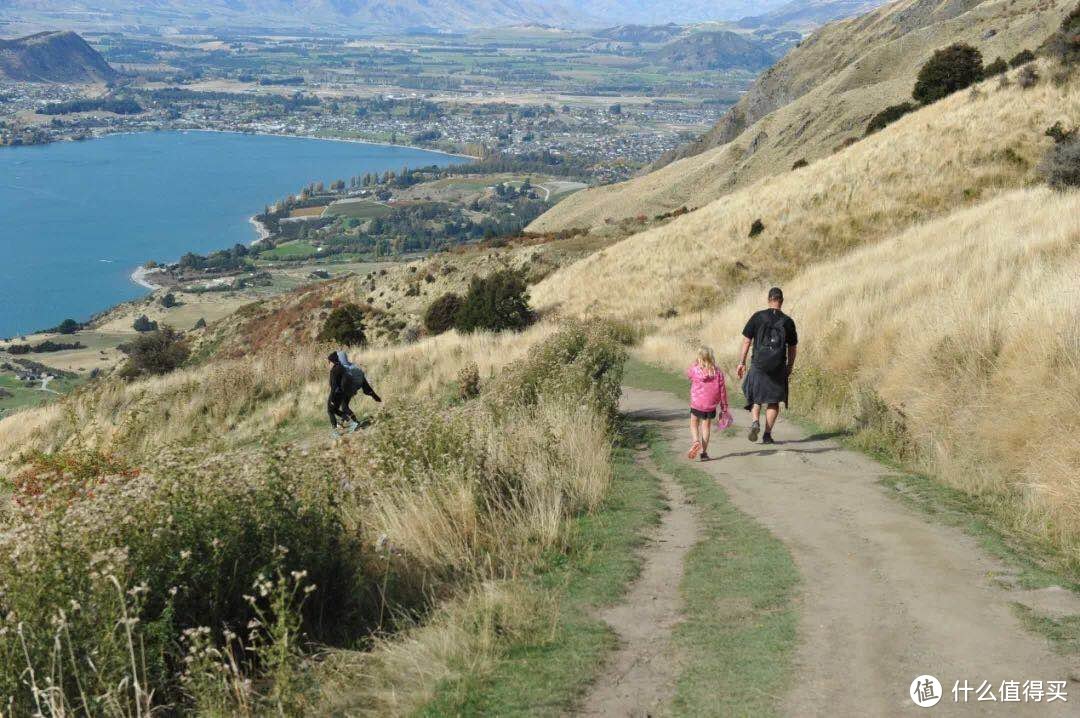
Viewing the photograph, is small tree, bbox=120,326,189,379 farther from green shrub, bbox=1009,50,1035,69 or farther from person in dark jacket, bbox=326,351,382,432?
green shrub, bbox=1009,50,1035,69

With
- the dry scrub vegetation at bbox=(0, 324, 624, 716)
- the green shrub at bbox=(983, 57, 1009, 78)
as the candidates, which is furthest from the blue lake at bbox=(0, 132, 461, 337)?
the dry scrub vegetation at bbox=(0, 324, 624, 716)

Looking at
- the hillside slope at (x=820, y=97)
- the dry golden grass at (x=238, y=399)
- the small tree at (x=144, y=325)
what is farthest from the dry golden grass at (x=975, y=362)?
the small tree at (x=144, y=325)

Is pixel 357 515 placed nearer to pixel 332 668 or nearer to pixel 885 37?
pixel 332 668

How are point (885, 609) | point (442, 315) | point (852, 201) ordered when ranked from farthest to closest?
point (442, 315) < point (852, 201) < point (885, 609)

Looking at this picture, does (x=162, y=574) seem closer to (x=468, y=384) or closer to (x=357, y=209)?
(x=468, y=384)

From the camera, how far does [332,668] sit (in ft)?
14.6

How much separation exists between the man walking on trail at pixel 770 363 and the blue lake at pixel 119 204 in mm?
82766

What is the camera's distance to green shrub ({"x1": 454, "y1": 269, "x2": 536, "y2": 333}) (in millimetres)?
28000

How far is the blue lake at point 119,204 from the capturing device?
323 ft

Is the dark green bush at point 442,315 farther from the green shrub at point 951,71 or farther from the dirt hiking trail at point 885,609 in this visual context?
the dirt hiking trail at point 885,609

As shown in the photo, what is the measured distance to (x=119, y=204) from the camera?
13575 cm

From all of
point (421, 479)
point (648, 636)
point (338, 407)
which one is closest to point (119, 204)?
point (338, 407)

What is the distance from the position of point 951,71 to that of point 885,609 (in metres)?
40.6

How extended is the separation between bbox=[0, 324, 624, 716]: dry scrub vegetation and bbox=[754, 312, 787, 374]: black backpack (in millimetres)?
2516
